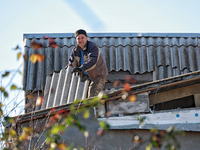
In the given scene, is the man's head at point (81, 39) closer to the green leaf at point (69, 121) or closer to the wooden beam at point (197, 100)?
the wooden beam at point (197, 100)

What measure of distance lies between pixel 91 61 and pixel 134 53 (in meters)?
4.15

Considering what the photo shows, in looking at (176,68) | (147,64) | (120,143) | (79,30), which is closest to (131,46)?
(147,64)

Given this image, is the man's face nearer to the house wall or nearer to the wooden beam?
the house wall

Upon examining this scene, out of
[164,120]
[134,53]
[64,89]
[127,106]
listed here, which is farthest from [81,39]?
[134,53]

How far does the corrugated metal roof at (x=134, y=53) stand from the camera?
10547mm

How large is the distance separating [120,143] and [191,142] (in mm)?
1113

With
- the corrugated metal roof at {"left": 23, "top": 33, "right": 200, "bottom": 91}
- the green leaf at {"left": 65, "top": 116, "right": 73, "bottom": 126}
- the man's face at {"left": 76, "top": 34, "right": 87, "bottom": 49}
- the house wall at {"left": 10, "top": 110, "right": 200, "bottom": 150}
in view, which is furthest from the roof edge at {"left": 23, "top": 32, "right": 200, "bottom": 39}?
the green leaf at {"left": 65, "top": 116, "right": 73, "bottom": 126}

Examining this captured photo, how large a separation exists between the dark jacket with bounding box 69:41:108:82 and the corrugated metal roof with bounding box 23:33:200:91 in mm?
3092

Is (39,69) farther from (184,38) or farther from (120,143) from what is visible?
(120,143)

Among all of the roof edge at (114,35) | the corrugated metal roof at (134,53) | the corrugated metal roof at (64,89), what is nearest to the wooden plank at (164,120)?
the corrugated metal roof at (64,89)

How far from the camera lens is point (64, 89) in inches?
320

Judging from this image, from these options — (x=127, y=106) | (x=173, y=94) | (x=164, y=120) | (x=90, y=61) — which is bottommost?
(x=164, y=120)

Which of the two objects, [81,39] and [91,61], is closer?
[91,61]

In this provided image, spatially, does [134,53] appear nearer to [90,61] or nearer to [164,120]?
[90,61]
